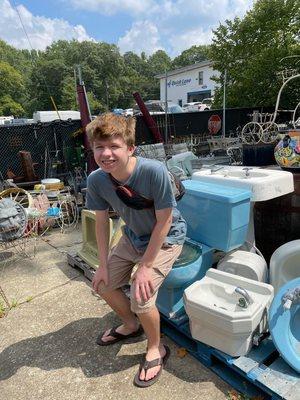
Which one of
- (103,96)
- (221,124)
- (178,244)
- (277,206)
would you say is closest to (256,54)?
(221,124)

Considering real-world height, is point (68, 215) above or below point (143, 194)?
below

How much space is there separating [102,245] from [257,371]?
122 cm

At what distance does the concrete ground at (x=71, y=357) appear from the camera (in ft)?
6.61

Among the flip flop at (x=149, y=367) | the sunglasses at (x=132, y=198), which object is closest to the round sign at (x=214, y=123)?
the sunglasses at (x=132, y=198)

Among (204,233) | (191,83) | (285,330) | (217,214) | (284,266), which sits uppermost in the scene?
(191,83)

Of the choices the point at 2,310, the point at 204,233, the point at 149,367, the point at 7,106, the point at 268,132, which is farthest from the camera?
the point at 7,106

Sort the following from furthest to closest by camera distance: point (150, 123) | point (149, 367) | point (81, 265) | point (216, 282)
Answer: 1. point (150, 123)
2. point (81, 265)
3. point (216, 282)
4. point (149, 367)

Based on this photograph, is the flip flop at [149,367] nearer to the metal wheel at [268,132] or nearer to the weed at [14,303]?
the weed at [14,303]

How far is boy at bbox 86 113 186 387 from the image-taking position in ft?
6.26

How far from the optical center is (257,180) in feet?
8.38

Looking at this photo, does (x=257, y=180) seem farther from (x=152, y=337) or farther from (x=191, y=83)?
(x=191, y=83)

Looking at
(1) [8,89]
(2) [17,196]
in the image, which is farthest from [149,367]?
(1) [8,89]

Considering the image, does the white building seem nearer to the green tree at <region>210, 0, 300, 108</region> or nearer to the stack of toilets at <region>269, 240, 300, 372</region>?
the green tree at <region>210, 0, 300, 108</region>

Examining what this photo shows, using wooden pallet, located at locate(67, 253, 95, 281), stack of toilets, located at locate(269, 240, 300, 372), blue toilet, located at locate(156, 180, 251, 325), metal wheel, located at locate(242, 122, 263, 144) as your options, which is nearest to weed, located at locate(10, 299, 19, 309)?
wooden pallet, located at locate(67, 253, 95, 281)
